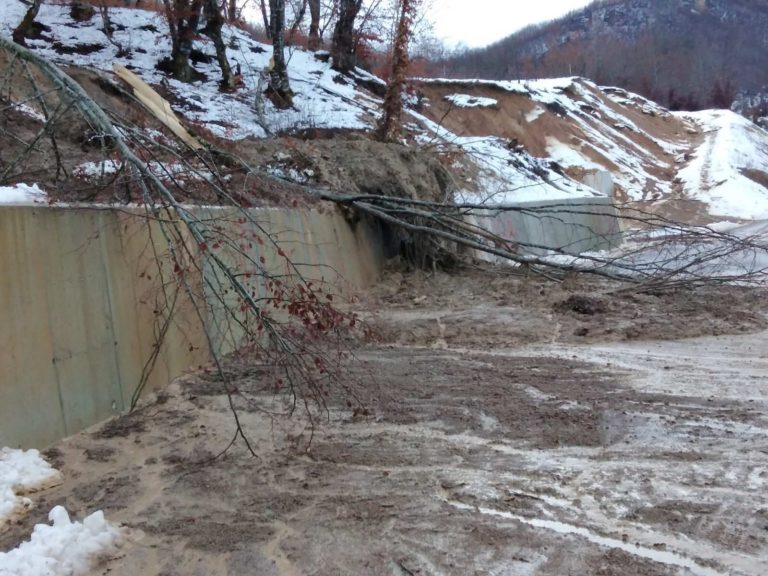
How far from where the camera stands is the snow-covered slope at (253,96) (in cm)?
1589

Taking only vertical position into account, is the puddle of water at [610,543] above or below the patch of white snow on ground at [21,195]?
below

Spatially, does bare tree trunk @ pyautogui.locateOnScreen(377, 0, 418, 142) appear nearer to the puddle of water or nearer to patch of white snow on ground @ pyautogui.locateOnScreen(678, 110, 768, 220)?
the puddle of water

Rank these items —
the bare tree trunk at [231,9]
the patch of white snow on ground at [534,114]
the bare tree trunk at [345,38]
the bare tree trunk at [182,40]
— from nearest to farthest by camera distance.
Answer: the bare tree trunk at [182,40]
the bare tree trunk at [231,9]
the bare tree trunk at [345,38]
the patch of white snow on ground at [534,114]

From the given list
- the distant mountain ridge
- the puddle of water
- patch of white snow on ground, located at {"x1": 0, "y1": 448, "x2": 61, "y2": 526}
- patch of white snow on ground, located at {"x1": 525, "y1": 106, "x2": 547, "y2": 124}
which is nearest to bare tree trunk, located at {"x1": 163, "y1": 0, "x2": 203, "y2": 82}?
patch of white snow on ground, located at {"x1": 0, "y1": 448, "x2": 61, "y2": 526}

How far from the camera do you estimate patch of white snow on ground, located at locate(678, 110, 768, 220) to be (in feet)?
107

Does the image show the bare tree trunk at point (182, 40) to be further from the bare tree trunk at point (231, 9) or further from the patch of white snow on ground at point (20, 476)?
the patch of white snow on ground at point (20, 476)

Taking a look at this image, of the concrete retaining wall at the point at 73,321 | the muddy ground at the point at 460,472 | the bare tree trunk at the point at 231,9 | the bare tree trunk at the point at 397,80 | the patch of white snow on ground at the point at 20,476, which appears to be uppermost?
the bare tree trunk at the point at 231,9

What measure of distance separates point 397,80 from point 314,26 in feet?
35.5

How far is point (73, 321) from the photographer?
515 cm

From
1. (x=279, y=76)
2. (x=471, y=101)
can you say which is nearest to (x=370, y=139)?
(x=279, y=76)

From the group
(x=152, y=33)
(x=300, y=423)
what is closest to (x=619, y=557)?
(x=300, y=423)

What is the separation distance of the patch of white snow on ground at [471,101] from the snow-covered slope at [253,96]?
11.5 m

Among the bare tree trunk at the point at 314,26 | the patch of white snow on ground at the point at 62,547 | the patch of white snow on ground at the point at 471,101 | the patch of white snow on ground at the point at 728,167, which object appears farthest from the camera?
the patch of white snow on ground at the point at 471,101

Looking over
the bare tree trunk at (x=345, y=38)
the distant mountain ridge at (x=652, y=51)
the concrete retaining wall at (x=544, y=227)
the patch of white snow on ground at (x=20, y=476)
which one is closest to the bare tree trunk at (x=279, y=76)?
the bare tree trunk at (x=345, y=38)
